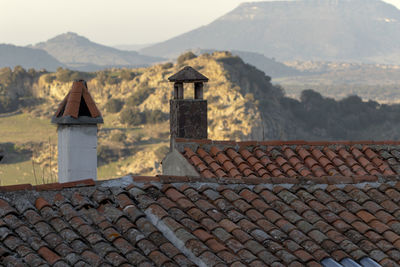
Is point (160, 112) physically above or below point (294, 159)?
below

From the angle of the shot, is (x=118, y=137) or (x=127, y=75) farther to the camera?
(x=127, y=75)

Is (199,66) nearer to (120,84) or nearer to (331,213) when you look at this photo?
(120,84)

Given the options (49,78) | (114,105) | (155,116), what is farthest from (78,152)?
(49,78)

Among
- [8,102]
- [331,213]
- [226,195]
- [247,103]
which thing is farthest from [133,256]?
[8,102]

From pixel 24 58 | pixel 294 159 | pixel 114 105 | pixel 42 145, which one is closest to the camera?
pixel 294 159

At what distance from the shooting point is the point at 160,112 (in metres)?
93.5

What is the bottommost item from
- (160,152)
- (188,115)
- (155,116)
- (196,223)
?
(160,152)

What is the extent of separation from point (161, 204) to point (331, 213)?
2.01 metres

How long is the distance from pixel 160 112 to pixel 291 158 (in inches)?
3278

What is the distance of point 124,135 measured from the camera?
85625 millimetres

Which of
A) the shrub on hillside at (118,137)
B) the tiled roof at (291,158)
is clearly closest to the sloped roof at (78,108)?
the tiled roof at (291,158)

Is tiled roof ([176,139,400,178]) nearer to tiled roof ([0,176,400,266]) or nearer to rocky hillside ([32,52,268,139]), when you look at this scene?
tiled roof ([0,176,400,266])

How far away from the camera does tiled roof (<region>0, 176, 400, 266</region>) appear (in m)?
6.28

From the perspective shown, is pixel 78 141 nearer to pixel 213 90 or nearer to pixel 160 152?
pixel 160 152
